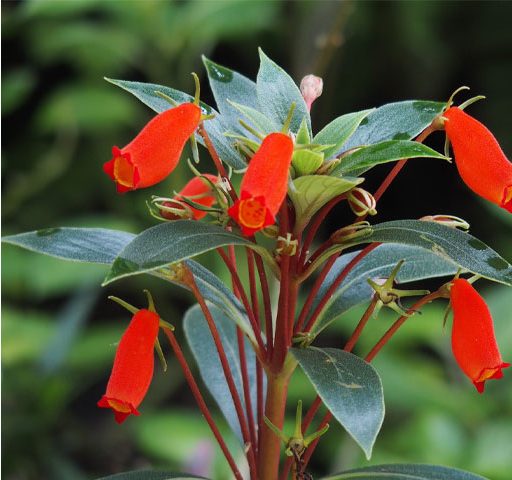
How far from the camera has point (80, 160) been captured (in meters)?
2.66

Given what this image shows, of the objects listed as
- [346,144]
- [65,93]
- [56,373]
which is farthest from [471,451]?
[65,93]

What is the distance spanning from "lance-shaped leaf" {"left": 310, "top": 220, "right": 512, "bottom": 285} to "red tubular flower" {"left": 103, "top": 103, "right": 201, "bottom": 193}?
0.14 metres

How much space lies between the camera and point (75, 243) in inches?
25.6

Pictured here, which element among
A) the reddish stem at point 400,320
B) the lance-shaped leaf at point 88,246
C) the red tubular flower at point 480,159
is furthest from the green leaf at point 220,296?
the red tubular flower at point 480,159

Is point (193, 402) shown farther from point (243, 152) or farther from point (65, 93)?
point (243, 152)

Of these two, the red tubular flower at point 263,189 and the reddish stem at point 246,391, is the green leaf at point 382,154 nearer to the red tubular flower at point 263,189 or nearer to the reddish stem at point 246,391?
the red tubular flower at point 263,189

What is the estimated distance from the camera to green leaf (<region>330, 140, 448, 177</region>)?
22.3 inches

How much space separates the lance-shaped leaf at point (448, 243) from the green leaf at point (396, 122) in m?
0.08

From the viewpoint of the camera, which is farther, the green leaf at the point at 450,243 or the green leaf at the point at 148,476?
the green leaf at the point at 148,476

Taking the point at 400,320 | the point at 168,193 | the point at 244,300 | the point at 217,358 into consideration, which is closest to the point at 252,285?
the point at 244,300

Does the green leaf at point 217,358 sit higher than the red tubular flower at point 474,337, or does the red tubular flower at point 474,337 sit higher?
the red tubular flower at point 474,337

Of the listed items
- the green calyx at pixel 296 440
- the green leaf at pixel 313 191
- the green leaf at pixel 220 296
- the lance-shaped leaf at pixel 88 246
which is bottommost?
the green calyx at pixel 296 440

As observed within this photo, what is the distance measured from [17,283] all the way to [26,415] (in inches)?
21.3

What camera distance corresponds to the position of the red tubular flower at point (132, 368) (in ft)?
2.03
